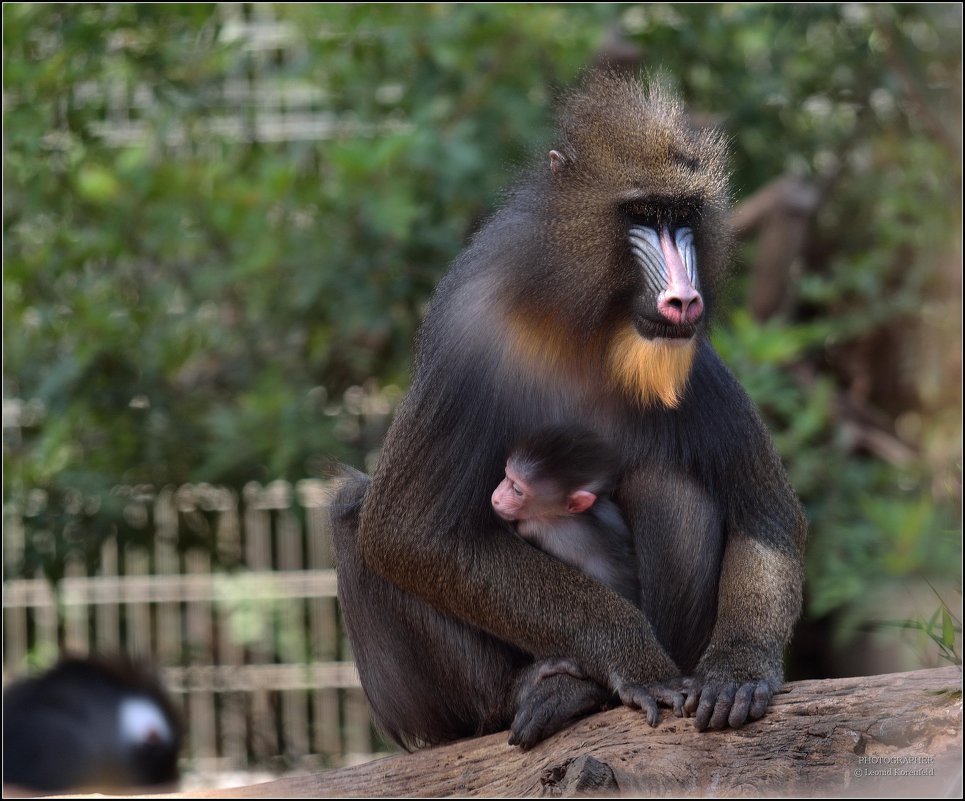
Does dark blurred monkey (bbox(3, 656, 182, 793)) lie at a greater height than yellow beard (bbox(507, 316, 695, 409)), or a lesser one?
lesser

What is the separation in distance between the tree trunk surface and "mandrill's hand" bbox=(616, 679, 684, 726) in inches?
1.2

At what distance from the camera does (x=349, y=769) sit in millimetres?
4004

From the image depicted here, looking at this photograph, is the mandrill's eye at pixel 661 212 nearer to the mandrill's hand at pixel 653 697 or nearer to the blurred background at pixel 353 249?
the mandrill's hand at pixel 653 697

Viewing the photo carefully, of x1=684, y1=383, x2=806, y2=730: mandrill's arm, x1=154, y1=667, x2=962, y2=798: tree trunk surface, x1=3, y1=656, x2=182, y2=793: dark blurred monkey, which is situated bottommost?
x1=3, y1=656, x2=182, y2=793: dark blurred monkey

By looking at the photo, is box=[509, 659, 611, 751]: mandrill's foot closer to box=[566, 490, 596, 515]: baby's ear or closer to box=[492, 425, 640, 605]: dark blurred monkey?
box=[492, 425, 640, 605]: dark blurred monkey

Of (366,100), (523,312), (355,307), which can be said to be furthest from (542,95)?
(523,312)

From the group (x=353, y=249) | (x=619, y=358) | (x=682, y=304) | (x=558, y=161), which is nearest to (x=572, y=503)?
(x=619, y=358)

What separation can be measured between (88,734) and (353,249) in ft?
9.50

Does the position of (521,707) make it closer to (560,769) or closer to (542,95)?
(560,769)

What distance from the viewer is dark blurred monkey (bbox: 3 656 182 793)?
6652 millimetres

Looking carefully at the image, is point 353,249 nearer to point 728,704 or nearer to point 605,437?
point 605,437

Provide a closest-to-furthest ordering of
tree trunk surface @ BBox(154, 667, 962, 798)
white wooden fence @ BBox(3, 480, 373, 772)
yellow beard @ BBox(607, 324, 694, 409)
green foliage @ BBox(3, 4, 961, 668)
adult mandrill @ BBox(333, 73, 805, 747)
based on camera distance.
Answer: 1. tree trunk surface @ BBox(154, 667, 962, 798)
2. yellow beard @ BBox(607, 324, 694, 409)
3. adult mandrill @ BBox(333, 73, 805, 747)
4. green foliage @ BBox(3, 4, 961, 668)
5. white wooden fence @ BBox(3, 480, 373, 772)

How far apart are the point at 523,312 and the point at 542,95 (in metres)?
3.70

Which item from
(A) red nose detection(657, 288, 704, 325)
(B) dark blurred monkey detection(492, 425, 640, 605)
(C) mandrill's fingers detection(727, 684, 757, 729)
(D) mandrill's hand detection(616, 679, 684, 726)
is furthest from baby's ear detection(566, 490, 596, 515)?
(C) mandrill's fingers detection(727, 684, 757, 729)
